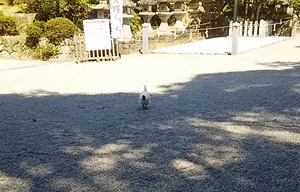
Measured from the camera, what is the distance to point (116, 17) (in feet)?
36.7

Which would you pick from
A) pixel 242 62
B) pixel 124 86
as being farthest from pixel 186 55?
pixel 124 86

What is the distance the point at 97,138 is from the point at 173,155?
3.54 feet

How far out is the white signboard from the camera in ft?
35.5

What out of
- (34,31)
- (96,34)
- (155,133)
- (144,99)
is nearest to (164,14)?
(96,34)

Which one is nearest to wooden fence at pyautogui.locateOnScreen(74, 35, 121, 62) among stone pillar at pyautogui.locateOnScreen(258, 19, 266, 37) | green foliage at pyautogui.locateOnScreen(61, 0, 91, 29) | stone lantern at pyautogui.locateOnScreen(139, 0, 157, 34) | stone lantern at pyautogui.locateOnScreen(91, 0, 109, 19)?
stone lantern at pyautogui.locateOnScreen(91, 0, 109, 19)

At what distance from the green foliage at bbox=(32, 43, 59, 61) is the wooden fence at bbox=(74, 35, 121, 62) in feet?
3.65

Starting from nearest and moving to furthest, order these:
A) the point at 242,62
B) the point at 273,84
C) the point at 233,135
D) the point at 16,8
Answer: the point at 233,135 → the point at 273,84 → the point at 242,62 → the point at 16,8

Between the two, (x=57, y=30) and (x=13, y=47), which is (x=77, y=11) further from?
(x=13, y=47)

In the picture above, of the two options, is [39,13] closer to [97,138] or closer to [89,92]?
[89,92]

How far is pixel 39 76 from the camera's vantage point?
8.86 meters

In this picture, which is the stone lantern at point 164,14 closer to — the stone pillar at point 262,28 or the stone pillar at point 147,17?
the stone pillar at point 147,17

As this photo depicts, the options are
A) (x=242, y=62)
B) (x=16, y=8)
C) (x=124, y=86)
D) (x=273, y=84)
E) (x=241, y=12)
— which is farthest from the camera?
(x=241, y=12)

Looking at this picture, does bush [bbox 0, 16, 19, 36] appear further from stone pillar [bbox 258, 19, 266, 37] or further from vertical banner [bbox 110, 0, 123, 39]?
stone pillar [bbox 258, 19, 266, 37]

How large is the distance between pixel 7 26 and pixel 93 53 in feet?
14.9
